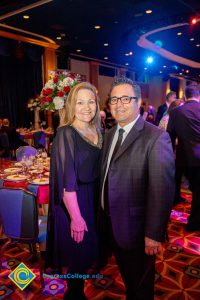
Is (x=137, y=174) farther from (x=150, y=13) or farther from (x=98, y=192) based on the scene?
(x=150, y=13)

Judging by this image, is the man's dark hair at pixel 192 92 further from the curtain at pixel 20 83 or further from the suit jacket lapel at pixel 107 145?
the curtain at pixel 20 83

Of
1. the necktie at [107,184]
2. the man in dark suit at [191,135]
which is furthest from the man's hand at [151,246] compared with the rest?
the man in dark suit at [191,135]

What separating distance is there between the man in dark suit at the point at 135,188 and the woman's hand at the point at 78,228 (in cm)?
22

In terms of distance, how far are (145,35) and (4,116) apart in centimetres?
554

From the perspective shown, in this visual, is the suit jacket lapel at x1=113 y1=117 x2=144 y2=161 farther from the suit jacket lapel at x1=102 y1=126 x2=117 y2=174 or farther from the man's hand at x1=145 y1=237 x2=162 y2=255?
the man's hand at x1=145 y1=237 x2=162 y2=255

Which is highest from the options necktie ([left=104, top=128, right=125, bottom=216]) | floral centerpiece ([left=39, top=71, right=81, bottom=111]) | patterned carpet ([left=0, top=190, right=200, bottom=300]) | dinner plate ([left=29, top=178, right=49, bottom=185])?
floral centerpiece ([left=39, top=71, right=81, bottom=111])

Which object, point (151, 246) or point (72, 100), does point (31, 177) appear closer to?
point (72, 100)

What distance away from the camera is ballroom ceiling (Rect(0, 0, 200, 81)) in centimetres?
570

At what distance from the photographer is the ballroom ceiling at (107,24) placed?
570 centimetres

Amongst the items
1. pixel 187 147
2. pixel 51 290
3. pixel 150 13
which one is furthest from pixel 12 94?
pixel 51 290

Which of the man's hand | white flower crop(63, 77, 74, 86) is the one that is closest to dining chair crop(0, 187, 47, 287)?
the man's hand

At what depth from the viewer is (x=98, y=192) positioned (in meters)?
1.83

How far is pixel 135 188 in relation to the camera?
147cm

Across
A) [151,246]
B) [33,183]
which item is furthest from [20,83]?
[151,246]
